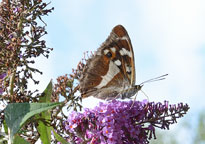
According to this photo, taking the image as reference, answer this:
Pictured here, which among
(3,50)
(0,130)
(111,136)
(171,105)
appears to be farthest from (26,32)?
(171,105)

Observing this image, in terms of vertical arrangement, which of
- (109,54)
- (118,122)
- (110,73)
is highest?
(109,54)

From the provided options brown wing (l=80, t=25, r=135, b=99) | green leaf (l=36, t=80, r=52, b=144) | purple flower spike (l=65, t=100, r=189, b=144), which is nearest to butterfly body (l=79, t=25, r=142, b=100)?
brown wing (l=80, t=25, r=135, b=99)

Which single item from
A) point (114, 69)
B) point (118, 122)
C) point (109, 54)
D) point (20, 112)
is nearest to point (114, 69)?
point (114, 69)

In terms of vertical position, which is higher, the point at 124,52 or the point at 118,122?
the point at 124,52

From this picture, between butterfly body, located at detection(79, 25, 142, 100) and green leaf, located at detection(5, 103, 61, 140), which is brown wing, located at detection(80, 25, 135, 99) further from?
green leaf, located at detection(5, 103, 61, 140)

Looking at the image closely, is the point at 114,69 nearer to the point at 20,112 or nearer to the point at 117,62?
the point at 117,62

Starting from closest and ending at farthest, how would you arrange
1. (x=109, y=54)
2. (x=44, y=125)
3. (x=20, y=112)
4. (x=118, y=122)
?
(x=20, y=112)
(x=44, y=125)
(x=118, y=122)
(x=109, y=54)
